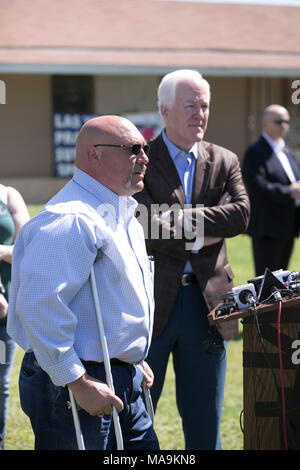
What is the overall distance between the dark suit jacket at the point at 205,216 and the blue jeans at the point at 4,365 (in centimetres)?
80

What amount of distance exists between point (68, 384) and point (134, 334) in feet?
1.07

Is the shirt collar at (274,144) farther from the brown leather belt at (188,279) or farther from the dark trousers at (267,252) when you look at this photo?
the brown leather belt at (188,279)

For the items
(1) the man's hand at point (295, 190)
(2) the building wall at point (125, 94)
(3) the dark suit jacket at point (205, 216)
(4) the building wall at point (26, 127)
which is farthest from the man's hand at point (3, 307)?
(2) the building wall at point (125, 94)

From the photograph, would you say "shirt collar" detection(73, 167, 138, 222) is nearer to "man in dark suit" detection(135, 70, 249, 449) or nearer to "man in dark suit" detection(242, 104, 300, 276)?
"man in dark suit" detection(135, 70, 249, 449)

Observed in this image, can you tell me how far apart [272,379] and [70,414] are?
1012 mm

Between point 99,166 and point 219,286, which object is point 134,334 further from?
point 219,286

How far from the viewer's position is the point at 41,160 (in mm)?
19281

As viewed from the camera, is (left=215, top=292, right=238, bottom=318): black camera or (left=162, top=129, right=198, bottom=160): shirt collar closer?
(left=215, top=292, right=238, bottom=318): black camera

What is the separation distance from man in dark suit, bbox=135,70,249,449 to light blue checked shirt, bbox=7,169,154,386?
84cm

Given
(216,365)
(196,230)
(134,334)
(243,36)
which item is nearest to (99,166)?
(134,334)

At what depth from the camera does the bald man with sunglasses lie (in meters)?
2.46

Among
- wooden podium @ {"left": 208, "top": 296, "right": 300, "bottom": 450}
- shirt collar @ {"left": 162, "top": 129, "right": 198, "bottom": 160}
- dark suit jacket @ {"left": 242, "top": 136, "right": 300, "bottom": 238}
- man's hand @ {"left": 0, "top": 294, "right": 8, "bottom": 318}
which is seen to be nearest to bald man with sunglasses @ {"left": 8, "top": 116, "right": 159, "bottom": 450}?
wooden podium @ {"left": 208, "top": 296, "right": 300, "bottom": 450}

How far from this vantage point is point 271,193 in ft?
22.6

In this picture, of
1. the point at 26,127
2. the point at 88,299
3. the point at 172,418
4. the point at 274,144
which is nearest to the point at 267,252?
the point at 274,144
